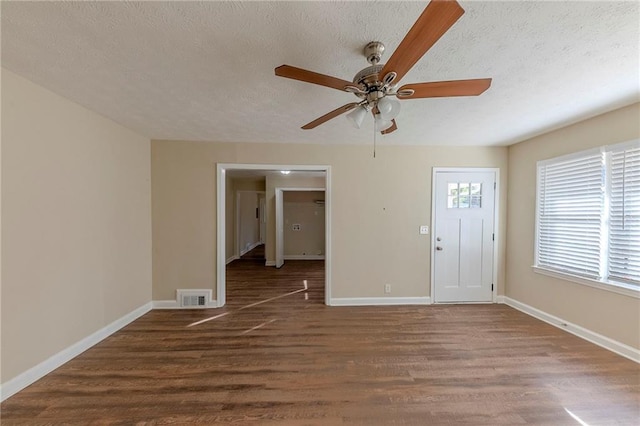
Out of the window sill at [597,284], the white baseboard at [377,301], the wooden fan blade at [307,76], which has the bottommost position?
the white baseboard at [377,301]

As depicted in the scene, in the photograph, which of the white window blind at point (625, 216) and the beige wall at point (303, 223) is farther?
the beige wall at point (303, 223)

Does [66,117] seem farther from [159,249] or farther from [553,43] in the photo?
[553,43]

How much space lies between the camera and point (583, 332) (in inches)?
108

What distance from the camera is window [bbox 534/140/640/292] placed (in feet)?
7.83

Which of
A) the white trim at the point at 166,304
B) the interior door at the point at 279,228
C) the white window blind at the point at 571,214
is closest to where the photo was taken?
the white window blind at the point at 571,214

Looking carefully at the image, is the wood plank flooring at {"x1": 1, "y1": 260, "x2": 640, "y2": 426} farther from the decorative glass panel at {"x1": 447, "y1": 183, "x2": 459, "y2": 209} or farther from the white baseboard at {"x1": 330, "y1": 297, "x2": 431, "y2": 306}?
the decorative glass panel at {"x1": 447, "y1": 183, "x2": 459, "y2": 209}

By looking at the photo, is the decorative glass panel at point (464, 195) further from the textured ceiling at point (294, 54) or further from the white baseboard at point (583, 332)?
the white baseboard at point (583, 332)

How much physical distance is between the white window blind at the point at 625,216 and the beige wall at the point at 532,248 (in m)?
0.19

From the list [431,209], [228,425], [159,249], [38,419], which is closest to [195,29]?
[228,425]

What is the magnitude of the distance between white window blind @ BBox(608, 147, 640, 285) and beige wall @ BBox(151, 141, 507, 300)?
1.30m

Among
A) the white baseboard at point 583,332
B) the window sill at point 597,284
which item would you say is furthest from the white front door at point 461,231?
the window sill at point 597,284

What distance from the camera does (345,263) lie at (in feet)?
12.3

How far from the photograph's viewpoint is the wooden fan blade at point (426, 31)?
90cm

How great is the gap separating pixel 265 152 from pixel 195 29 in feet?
7.46
